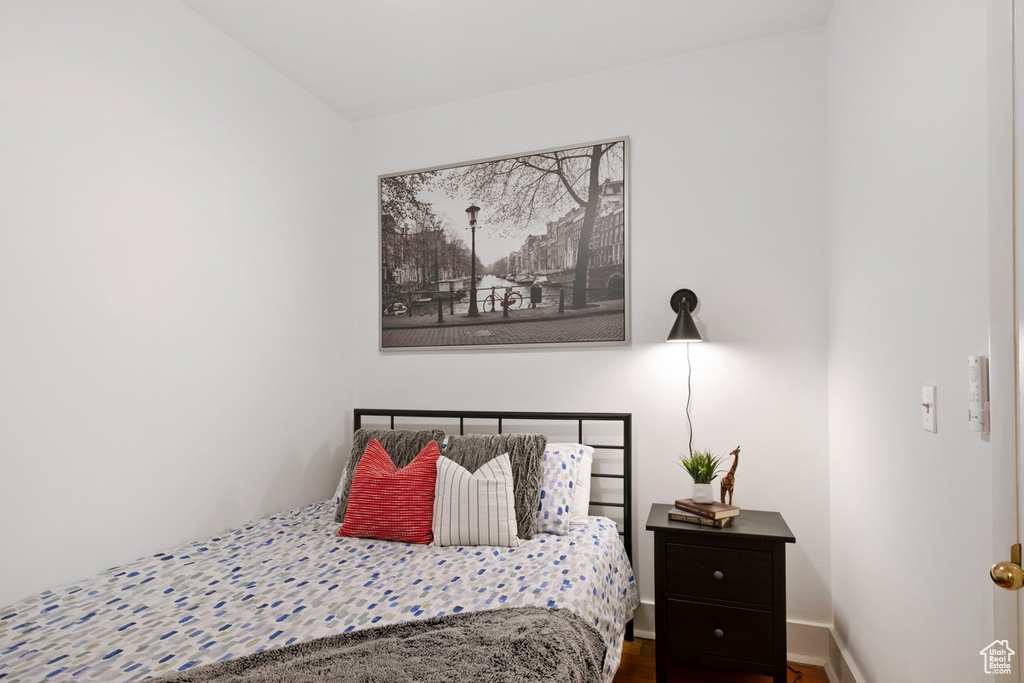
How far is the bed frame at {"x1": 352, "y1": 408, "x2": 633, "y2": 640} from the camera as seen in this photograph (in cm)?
248

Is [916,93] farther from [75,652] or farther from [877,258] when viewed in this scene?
[75,652]

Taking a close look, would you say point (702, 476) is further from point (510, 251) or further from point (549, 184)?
point (549, 184)

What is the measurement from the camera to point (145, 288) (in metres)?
2.02

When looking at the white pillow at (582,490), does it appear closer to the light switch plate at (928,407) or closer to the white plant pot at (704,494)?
the white plant pot at (704,494)

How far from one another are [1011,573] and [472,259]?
2.41 m

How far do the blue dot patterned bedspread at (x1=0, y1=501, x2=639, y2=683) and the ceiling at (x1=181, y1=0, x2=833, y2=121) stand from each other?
215 centimetres

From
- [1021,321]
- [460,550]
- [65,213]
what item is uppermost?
[65,213]

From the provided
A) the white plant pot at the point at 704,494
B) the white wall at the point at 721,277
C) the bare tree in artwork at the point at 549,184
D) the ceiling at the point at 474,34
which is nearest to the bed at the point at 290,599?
the white plant pot at the point at 704,494

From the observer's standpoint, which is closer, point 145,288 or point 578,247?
point 145,288

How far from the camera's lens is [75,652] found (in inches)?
50.7

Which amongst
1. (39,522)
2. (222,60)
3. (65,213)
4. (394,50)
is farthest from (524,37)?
(39,522)

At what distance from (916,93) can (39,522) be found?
2.79 meters

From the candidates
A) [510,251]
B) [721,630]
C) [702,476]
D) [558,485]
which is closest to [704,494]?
[702,476]

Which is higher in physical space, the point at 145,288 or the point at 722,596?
the point at 145,288
